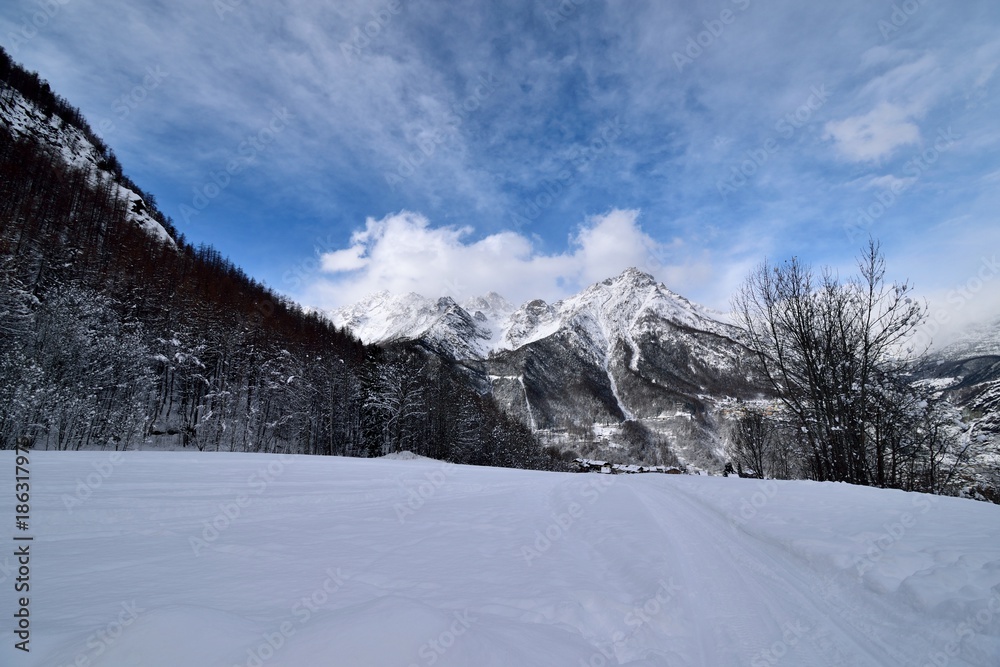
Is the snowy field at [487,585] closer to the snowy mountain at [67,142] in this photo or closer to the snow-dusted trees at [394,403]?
the snow-dusted trees at [394,403]

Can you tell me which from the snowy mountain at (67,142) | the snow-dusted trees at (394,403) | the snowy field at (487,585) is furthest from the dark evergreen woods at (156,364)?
the snowy field at (487,585)

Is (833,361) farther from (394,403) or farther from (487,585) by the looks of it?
(394,403)

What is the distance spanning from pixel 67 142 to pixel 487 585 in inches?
4919

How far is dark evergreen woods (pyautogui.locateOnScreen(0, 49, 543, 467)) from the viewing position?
24562mm

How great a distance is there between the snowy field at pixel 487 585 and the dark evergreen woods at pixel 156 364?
25970mm

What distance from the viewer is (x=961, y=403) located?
14430 millimetres

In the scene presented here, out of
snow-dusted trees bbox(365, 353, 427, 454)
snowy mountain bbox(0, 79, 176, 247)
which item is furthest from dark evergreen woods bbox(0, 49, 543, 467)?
snowy mountain bbox(0, 79, 176, 247)

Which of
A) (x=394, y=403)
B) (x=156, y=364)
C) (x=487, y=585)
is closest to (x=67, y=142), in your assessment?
(x=156, y=364)

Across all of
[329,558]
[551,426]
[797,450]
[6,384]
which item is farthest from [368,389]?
[551,426]

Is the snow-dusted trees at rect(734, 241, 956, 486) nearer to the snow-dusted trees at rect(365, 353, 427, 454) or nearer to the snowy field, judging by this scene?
the snowy field

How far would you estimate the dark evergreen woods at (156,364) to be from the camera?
2456cm

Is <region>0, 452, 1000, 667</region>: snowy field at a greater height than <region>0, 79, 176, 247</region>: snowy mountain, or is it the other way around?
<region>0, 79, 176, 247</region>: snowy mountain

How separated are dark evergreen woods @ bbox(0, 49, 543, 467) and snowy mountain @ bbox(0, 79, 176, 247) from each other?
252 inches

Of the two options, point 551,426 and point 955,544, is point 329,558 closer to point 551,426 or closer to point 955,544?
point 955,544
